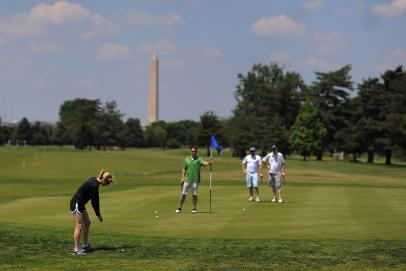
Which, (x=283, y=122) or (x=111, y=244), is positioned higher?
(x=283, y=122)

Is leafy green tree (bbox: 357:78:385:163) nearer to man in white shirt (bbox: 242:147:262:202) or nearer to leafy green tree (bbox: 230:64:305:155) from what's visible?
leafy green tree (bbox: 230:64:305:155)

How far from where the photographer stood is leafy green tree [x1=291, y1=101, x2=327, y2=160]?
358ft

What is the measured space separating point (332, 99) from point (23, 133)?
4432 inches

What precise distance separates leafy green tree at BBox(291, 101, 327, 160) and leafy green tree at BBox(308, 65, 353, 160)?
3094mm

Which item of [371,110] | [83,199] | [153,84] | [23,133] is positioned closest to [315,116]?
[371,110]

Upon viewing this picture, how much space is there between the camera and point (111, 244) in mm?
15312

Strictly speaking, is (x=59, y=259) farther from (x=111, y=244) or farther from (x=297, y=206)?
(x=297, y=206)

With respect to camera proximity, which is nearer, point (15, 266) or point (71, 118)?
point (15, 266)

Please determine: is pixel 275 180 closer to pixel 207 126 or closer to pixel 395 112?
pixel 395 112

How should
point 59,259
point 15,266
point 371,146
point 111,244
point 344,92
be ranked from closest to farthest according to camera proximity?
point 15,266
point 59,259
point 111,244
point 371,146
point 344,92

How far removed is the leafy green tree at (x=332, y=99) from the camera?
113188 millimetres

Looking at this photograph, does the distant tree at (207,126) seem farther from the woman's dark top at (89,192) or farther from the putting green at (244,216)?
the woman's dark top at (89,192)

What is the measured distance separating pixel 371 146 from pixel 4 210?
8372cm

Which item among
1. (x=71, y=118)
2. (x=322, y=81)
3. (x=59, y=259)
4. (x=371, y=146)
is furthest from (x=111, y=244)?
(x=71, y=118)
